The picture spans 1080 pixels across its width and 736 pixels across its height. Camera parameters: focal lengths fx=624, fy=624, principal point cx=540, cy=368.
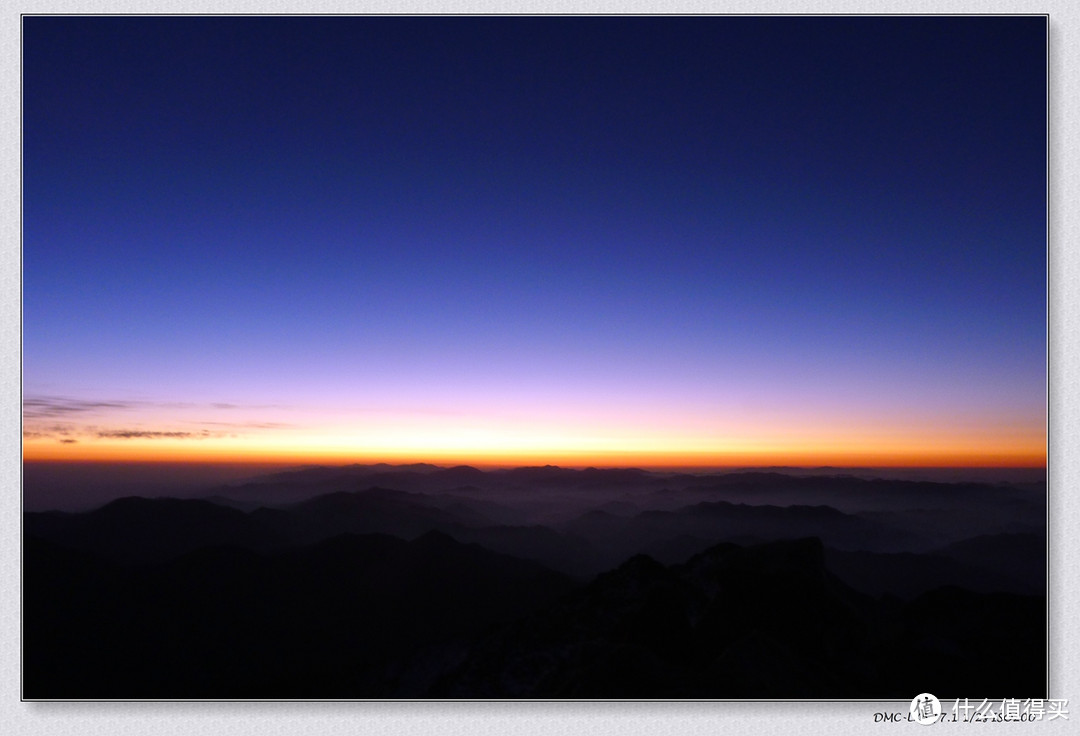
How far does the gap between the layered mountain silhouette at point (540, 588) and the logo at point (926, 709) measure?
49 millimetres

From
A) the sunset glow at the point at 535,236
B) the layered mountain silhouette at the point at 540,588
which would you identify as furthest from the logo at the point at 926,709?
the sunset glow at the point at 535,236

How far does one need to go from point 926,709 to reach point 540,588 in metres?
1.97

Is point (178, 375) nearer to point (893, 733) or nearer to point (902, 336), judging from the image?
point (902, 336)

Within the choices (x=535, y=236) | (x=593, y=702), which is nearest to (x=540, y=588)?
(x=593, y=702)

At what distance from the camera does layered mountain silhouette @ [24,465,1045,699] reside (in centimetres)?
310


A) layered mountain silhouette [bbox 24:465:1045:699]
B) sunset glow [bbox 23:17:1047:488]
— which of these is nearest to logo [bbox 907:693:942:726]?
layered mountain silhouette [bbox 24:465:1045:699]

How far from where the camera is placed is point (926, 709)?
305cm

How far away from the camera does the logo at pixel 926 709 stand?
3045mm

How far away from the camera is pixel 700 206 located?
11.2ft

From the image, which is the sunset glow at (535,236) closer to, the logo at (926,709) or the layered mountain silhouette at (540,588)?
the layered mountain silhouette at (540,588)

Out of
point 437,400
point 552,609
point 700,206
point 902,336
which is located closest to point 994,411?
point 902,336

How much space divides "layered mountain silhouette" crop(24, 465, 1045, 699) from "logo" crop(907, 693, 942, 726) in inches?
1.9

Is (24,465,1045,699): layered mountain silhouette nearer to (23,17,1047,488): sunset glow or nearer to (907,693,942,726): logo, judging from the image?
(907,693,942,726): logo

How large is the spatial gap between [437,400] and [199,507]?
1.36 m
